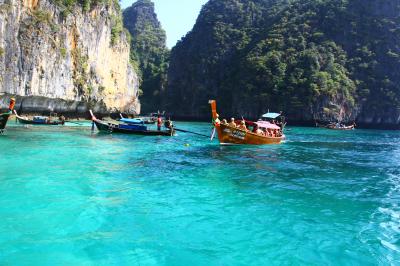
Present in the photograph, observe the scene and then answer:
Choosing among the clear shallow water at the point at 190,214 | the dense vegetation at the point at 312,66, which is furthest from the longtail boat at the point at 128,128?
the dense vegetation at the point at 312,66

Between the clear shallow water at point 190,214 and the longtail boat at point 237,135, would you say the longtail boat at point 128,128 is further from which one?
the clear shallow water at point 190,214

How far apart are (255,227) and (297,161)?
11.2m

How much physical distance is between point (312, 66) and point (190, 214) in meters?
67.1

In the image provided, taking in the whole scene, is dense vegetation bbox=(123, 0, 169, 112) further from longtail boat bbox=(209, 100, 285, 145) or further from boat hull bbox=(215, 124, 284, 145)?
boat hull bbox=(215, 124, 284, 145)

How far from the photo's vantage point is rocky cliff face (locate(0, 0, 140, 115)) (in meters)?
34.0

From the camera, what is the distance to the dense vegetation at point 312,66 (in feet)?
232

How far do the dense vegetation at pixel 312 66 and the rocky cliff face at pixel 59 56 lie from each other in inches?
1254

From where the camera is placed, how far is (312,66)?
70312mm

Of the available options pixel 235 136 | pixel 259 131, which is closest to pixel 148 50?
pixel 259 131

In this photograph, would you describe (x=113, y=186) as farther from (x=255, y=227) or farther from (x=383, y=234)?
(x=383, y=234)

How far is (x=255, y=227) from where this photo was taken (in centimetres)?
791

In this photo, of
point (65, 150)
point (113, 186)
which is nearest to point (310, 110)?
point (65, 150)

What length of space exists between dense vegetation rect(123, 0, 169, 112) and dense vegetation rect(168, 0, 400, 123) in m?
16.9

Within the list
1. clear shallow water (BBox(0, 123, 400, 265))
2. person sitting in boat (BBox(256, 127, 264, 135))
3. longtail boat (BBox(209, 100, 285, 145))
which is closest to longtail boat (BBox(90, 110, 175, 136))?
longtail boat (BBox(209, 100, 285, 145))
